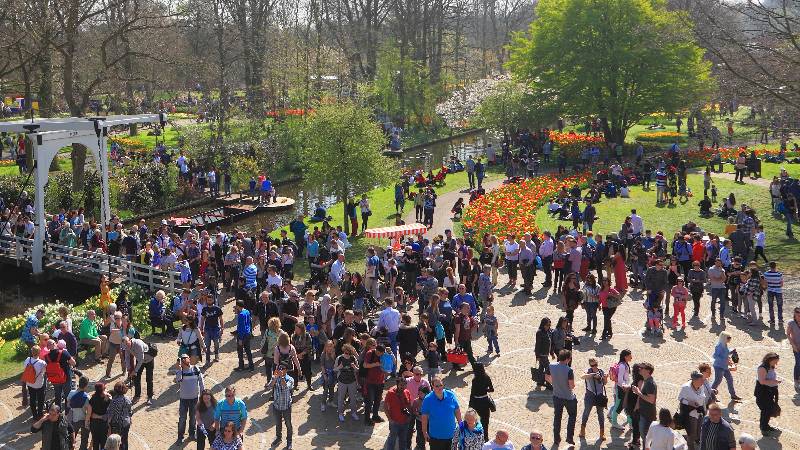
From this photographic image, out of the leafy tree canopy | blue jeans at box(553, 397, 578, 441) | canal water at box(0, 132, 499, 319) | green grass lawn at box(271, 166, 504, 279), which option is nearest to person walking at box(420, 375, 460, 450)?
blue jeans at box(553, 397, 578, 441)

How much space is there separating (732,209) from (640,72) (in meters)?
16.0

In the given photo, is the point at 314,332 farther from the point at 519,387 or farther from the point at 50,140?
the point at 50,140

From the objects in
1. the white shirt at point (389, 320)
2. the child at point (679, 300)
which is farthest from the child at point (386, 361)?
the child at point (679, 300)

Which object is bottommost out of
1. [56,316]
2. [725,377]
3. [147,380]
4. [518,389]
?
[518,389]

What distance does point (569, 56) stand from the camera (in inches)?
1688

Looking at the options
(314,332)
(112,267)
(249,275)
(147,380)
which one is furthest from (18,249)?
(314,332)

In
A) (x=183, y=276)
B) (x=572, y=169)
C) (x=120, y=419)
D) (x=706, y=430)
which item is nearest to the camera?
(x=706, y=430)

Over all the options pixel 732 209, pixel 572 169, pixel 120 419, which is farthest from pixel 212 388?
pixel 572 169

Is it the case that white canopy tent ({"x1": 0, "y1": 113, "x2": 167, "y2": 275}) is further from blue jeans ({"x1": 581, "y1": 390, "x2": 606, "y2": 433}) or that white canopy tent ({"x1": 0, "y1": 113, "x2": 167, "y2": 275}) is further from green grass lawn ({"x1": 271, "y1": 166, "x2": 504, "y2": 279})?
blue jeans ({"x1": 581, "y1": 390, "x2": 606, "y2": 433})

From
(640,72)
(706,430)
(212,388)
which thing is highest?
(640,72)

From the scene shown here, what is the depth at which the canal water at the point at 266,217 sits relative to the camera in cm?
2378

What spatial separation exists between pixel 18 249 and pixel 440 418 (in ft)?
61.9

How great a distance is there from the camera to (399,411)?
11.3m

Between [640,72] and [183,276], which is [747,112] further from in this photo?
[183,276]
